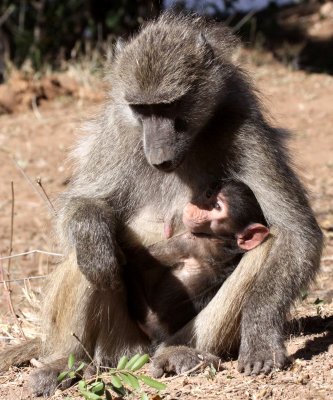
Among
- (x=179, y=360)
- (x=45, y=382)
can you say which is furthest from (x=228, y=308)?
(x=45, y=382)

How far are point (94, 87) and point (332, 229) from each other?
5436mm

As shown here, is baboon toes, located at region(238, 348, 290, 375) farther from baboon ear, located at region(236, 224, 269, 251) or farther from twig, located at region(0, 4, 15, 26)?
twig, located at region(0, 4, 15, 26)

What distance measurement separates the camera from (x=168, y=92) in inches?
172

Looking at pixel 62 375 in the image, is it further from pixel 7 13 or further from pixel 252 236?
pixel 7 13

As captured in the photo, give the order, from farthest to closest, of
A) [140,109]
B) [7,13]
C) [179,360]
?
[7,13] → [140,109] → [179,360]

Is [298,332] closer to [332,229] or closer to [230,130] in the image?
[230,130]

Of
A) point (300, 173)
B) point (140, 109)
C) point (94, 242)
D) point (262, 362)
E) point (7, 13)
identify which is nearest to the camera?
point (262, 362)

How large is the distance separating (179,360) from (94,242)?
74 cm

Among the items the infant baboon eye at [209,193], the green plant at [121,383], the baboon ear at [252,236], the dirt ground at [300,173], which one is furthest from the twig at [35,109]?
A: the green plant at [121,383]

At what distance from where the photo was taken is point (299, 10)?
18.6 meters

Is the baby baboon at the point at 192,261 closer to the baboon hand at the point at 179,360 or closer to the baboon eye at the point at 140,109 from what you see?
the baboon hand at the point at 179,360

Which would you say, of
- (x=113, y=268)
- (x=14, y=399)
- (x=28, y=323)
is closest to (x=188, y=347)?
(x=113, y=268)

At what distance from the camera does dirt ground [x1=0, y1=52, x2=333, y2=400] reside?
397 centimetres

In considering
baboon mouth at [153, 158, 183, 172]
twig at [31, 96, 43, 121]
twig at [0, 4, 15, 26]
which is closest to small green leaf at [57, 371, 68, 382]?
baboon mouth at [153, 158, 183, 172]
